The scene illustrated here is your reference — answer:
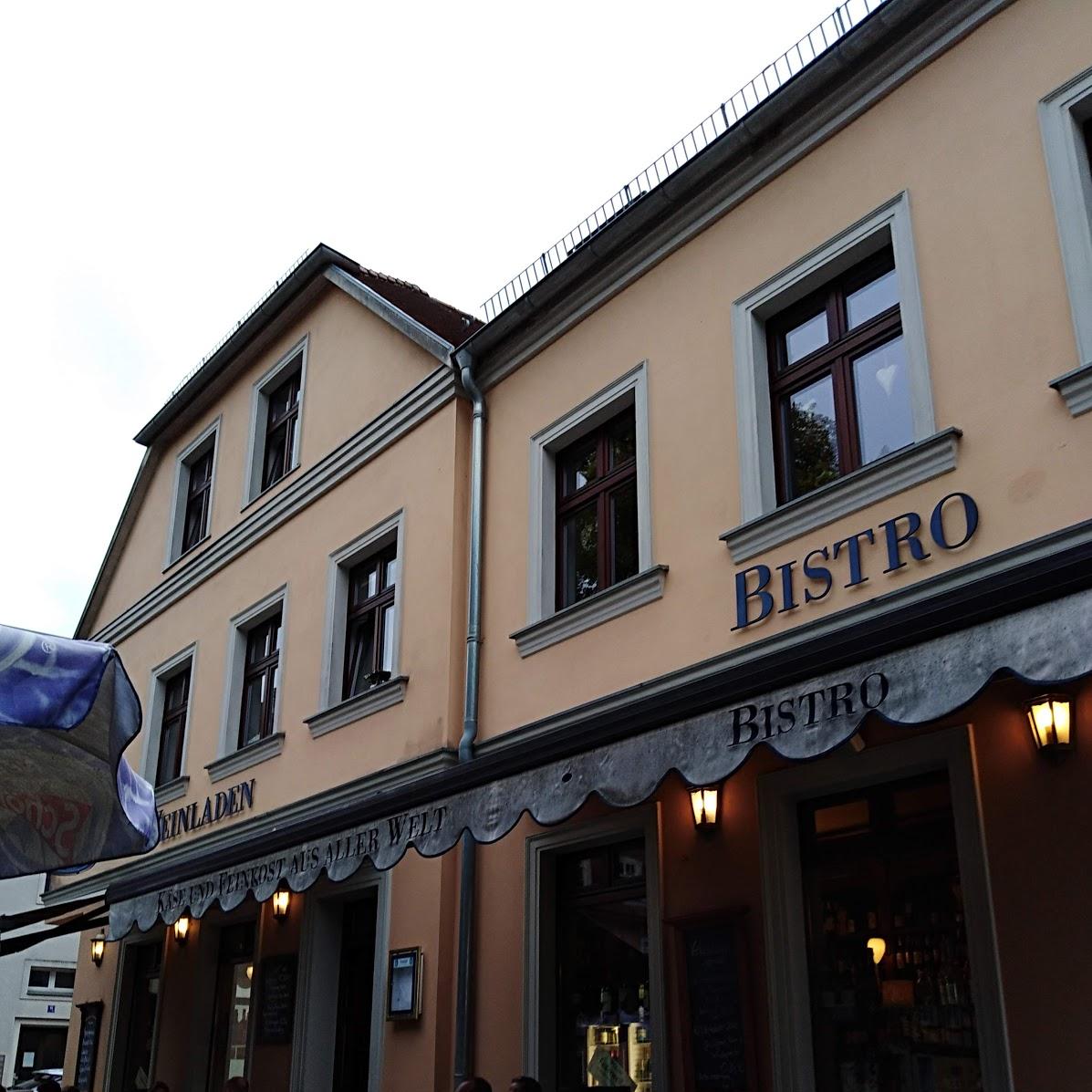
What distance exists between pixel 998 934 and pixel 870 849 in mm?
1124

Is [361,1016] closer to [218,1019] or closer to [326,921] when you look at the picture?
[326,921]

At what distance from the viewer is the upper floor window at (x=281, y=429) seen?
47.9ft

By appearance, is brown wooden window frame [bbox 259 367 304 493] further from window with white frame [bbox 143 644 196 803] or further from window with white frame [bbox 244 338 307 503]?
window with white frame [bbox 143 644 196 803]

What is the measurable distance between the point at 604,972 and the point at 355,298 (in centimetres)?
769

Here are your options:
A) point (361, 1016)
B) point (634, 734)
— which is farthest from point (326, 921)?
point (634, 734)

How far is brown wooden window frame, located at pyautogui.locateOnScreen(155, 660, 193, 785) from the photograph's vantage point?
15430mm

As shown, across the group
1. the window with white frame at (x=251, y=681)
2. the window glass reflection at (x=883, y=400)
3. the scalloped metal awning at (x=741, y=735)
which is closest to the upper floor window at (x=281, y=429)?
the window with white frame at (x=251, y=681)

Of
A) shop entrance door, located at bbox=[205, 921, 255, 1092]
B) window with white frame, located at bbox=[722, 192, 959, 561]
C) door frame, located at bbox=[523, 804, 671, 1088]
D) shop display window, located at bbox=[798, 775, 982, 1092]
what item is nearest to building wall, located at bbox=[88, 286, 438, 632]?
window with white frame, located at bbox=[722, 192, 959, 561]

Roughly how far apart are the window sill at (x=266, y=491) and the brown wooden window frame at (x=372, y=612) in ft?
5.79

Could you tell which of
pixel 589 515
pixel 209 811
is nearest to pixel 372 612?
pixel 589 515

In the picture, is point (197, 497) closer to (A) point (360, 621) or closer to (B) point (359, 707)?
(A) point (360, 621)

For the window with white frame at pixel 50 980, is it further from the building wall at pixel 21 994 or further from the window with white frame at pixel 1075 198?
the window with white frame at pixel 1075 198

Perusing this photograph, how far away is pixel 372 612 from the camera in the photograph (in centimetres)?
1200

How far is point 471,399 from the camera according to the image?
11.2 m
